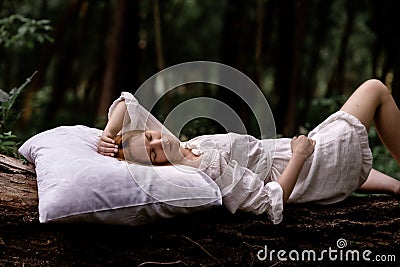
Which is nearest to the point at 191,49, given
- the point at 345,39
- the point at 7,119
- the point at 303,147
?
the point at 345,39

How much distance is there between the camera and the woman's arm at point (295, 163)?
2766mm

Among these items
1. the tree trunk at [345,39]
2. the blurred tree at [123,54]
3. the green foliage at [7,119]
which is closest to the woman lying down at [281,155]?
the green foliage at [7,119]

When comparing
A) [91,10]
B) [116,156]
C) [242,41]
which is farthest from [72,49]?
[116,156]

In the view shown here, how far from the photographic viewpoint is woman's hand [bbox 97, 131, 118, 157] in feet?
9.15

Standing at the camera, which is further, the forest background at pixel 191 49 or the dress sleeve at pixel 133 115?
the forest background at pixel 191 49

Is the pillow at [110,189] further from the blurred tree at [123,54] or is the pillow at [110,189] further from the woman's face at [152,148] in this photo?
the blurred tree at [123,54]

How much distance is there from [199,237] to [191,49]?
965 centimetres

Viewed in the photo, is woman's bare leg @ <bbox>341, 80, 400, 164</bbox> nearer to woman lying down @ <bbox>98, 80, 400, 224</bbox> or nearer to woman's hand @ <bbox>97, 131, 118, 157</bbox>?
woman lying down @ <bbox>98, 80, 400, 224</bbox>

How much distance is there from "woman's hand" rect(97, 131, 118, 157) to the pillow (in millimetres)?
127

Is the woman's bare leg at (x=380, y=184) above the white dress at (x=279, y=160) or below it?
below

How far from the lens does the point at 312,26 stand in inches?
411

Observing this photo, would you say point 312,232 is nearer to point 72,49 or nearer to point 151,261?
point 151,261

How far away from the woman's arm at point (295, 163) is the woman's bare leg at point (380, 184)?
1.81ft

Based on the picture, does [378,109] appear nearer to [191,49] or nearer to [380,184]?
[380,184]
